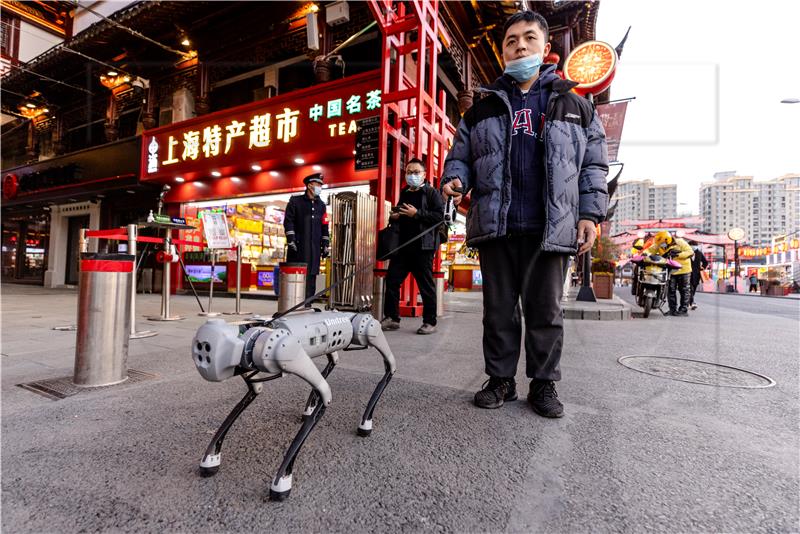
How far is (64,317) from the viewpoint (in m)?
4.98

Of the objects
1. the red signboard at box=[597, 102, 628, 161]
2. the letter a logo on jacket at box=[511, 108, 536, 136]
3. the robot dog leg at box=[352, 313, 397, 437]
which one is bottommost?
the robot dog leg at box=[352, 313, 397, 437]

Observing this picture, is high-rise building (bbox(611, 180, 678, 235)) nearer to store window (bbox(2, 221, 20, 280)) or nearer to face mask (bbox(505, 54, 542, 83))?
face mask (bbox(505, 54, 542, 83))

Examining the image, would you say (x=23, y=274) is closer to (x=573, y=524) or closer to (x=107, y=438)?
(x=107, y=438)

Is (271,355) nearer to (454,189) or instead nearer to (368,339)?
(368,339)

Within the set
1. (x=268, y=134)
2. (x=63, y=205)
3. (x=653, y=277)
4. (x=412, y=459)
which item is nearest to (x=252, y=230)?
(x=268, y=134)

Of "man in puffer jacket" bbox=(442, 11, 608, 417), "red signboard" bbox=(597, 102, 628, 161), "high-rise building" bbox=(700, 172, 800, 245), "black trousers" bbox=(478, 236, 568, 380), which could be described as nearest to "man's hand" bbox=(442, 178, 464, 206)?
"man in puffer jacket" bbox=(442, 11, 608, 417)

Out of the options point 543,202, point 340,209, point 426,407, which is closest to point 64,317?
point 340,209

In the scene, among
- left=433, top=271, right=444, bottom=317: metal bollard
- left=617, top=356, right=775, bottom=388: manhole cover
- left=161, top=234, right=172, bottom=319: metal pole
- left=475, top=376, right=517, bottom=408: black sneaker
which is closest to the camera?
left=475, top=376, right=517, bottom=408: black sneaker

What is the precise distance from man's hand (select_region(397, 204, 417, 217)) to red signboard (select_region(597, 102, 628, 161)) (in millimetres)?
7500

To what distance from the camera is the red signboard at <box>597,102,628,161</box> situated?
9062mm

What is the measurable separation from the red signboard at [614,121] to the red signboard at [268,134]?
599 centimetres

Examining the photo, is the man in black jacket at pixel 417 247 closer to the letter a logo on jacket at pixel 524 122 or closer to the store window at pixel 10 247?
the letter a logo on jacket at pixel 524 122

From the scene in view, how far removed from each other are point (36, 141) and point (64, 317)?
15.3 m

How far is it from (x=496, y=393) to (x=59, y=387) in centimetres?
232
